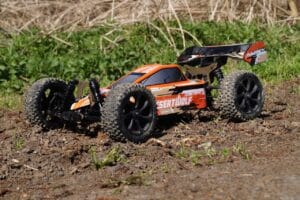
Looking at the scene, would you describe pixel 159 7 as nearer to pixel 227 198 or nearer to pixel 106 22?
pixel 106 22

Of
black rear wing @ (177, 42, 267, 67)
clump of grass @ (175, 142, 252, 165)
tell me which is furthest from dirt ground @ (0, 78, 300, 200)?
black rear wing @ (177, 42, 267, 67)

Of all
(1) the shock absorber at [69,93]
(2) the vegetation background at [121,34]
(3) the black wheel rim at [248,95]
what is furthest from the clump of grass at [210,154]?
(2) the vegetation background at [121,34]

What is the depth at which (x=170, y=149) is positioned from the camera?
574 cm

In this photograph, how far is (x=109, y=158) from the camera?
5.29 meters

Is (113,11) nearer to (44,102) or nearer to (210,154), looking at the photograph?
(44,102)

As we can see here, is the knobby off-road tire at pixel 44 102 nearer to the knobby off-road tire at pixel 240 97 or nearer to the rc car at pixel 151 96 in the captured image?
the rc car at pixel 151 96

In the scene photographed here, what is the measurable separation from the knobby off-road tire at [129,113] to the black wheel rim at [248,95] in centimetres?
107

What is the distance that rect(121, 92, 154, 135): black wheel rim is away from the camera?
235 inches

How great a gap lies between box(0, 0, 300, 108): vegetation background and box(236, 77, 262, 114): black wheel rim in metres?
2.48

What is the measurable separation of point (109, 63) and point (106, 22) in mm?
2281

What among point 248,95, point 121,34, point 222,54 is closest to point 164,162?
point 248,95

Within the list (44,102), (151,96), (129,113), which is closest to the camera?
(129,113)

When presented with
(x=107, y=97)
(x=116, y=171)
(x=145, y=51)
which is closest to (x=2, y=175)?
(x=116, y=171)

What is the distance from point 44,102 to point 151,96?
112 cm
